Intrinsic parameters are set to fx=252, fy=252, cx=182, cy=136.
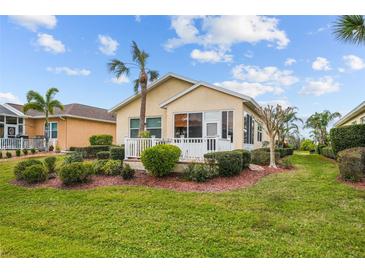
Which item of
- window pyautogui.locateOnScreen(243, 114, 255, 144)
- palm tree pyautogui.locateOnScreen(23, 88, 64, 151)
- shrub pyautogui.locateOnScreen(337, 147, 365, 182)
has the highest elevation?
palm tree pyautogui.locateOnScreen(23, 88, 64, 151)

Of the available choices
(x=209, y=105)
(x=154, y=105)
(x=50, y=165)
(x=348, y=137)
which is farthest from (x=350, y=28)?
(x=50, y=165)

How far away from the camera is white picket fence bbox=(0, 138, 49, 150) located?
20953 millimetres

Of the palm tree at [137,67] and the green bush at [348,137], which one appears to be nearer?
the green bush at [348,137]

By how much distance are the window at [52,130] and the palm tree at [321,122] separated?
95.6ft

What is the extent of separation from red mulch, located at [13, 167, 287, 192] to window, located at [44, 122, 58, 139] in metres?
14.1

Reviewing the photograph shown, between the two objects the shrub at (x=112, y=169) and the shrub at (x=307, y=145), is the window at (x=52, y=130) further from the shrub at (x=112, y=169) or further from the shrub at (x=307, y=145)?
the shrub at (x=307, y=145)

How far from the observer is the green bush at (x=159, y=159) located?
9680 millimetres

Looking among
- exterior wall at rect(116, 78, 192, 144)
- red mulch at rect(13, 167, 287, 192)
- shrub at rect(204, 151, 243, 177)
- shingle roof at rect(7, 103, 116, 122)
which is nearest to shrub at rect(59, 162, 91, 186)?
red mulch at rect(13, 167, 287, 192)

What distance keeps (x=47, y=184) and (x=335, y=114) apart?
31578 millimetres

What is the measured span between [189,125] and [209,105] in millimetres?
1744

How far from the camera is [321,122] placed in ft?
101

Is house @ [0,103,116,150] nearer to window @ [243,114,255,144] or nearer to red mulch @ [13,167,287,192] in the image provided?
red mulch @ [13,167,287,192]

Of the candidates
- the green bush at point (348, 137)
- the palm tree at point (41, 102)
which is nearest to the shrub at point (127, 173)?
the green bush at point (348, 137)

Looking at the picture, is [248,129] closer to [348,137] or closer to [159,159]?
[348,137]
